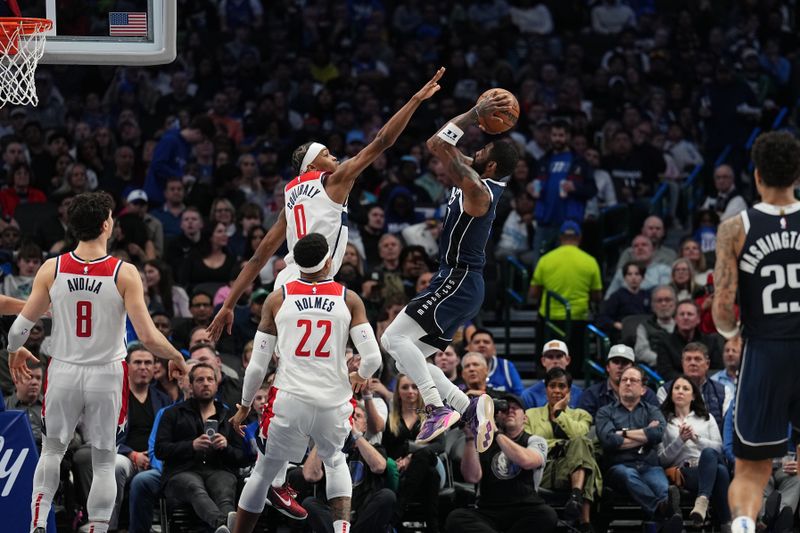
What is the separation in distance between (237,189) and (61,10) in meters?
7.41

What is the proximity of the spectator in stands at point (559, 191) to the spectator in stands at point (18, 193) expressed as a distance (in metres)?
6.73

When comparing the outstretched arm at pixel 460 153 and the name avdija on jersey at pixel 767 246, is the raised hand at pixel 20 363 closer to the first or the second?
the outstretched arm at pixel 460 153

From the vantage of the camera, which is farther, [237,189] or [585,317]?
[237,189]

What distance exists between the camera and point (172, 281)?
54.8ft

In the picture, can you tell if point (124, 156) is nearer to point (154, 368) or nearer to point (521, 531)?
point (154, 368)

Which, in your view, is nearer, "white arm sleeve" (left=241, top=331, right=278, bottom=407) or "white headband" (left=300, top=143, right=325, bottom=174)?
"white arm sleeve" (left=241, top=331, right=278, bottom=407)

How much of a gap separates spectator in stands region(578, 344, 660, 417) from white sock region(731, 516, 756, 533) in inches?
234

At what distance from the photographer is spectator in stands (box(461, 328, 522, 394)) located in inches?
592

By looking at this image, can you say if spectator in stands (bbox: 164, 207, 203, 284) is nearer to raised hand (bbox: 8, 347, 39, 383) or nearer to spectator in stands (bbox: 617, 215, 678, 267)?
spectator in stands (bbox: 617, 215, 678, 267)

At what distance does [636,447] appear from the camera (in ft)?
45.6

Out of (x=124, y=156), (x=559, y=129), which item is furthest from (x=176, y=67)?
(x=559, y=129)

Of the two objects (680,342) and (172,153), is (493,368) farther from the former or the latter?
(172,153)

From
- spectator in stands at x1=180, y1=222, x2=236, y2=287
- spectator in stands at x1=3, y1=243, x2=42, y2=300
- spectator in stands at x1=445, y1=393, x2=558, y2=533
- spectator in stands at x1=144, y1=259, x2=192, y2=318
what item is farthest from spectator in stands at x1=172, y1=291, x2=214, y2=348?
spectator in stands at x1=445, y1=393, x2=558, y2=533

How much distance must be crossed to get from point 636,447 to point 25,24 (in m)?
6.95
